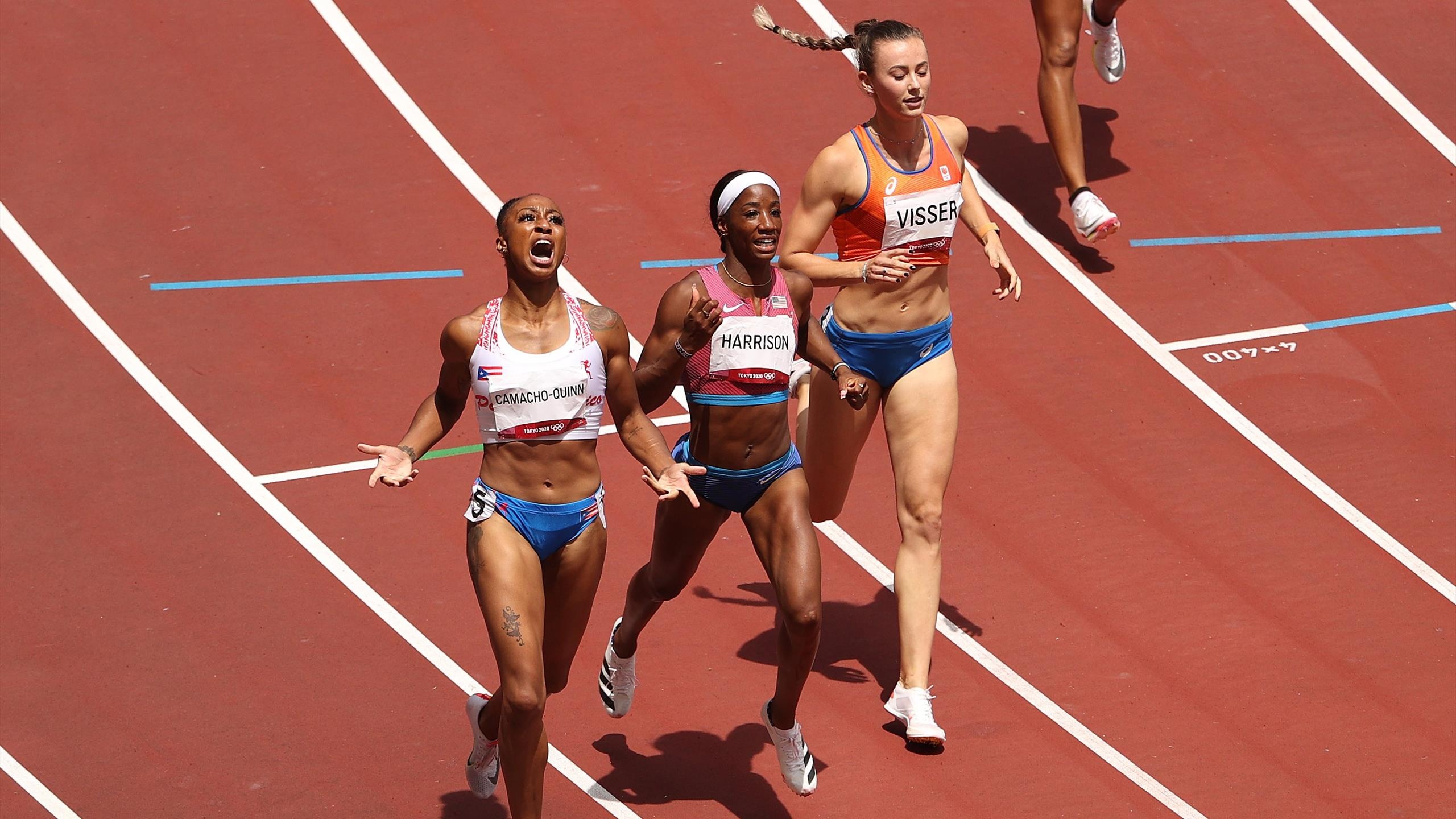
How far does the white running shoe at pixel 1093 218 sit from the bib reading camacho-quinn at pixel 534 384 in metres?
5.87

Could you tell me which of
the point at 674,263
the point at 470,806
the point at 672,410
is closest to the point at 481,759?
the point at 470,806

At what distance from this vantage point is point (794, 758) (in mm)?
7852

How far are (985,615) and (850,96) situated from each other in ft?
19.4

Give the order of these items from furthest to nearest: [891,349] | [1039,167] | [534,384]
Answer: [1039,167], [891,349], [534,384]

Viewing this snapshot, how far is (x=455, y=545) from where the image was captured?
10.2m

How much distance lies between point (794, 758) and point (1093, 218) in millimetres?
5695

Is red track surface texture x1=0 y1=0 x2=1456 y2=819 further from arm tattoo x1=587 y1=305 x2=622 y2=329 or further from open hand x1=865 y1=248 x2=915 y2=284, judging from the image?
arm tattoo x1=587 y1=305 x2=622 y2=329

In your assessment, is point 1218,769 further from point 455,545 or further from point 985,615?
point 455,545

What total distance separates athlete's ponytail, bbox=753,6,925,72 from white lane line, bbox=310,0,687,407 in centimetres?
344

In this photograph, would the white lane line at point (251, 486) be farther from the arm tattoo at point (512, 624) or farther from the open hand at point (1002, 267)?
the open hand at point (1002, 267)

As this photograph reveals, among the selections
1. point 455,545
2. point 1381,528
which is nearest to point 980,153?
point 1381,528

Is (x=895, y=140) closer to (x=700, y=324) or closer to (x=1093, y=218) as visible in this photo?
(x=700, y=324)

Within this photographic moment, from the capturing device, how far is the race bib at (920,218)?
338 inches

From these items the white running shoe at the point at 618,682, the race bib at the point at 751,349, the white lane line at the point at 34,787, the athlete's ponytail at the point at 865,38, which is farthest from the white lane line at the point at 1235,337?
the white lane line at the point at 34,787
